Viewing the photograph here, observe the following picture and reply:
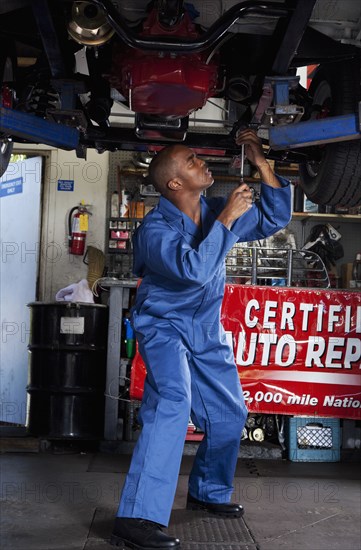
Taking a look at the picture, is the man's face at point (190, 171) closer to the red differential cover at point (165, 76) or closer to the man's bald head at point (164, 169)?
the man's bald head at point (164, 169)

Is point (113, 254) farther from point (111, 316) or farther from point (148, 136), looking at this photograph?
point (148, 136)

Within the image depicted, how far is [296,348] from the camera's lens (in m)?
4.80

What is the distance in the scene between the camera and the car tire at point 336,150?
272cm

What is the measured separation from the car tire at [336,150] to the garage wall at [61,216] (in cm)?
333

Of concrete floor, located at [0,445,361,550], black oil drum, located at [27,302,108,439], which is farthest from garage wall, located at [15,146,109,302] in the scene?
concrete floor, located at [0,445,361,550]

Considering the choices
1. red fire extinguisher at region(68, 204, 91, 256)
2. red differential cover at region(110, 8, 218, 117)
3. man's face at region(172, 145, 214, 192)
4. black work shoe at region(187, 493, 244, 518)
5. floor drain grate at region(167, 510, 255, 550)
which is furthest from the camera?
red fire extinguisher at region(68, 204, 91, 256)

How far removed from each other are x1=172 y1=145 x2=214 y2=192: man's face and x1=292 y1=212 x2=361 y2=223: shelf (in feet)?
12.3

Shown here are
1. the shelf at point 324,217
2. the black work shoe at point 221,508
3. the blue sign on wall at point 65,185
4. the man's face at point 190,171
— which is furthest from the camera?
the shelf at point 324,217

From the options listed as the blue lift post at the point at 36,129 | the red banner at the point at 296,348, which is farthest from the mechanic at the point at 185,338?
the red banner at the point at 296,348

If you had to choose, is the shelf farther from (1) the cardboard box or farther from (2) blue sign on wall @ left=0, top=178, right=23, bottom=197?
(2) blue sign on wall @ left=0, top=178, right=23, bottom=197

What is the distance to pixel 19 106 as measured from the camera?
9.41 ft

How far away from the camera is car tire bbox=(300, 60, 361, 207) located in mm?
2725

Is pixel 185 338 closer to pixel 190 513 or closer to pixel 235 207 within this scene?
pixel 235 207

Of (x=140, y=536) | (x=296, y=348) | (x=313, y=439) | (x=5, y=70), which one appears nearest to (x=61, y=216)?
(x=296, y=348)
